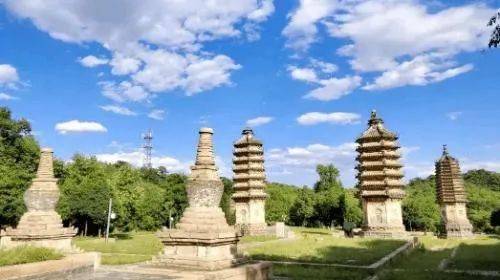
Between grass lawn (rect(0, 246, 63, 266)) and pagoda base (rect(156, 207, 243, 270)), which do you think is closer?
grass lawn (rect(0, 246, 63, 266))

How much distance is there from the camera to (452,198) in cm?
4869

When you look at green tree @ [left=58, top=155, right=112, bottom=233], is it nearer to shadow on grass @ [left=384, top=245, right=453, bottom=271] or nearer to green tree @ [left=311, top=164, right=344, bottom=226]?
shadow on grass @ [left=384, top=245, right=453, bottom=271]

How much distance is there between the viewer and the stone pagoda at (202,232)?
12.5 m

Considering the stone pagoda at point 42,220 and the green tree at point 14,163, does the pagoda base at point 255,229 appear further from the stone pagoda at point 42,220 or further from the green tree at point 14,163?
the stone pagoda at point 42,220

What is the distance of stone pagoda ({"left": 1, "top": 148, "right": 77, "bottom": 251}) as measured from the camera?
19.8 meters

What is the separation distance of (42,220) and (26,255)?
907 cm

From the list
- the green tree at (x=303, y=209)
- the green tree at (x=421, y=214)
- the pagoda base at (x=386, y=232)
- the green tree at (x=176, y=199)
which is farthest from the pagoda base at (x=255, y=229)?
the green tree at (x=421, y=214)

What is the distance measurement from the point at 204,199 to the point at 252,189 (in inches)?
1298

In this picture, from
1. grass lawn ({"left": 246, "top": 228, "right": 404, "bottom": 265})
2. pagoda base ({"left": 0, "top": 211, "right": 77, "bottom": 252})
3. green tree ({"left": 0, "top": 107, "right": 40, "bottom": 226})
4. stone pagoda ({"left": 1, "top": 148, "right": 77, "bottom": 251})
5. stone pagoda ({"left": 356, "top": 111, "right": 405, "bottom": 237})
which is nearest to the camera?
pagoda base ({"left": 0, "top": 211, "right": 77, "bottom": 252})

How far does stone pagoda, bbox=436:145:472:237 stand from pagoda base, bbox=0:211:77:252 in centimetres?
3953

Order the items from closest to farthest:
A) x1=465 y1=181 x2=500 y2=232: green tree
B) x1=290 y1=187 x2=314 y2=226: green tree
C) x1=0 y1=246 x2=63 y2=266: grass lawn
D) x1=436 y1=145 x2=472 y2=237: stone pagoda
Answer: x1=0 y1=246 x2=63 y2=266: grass lawn < x1=436 y1=145 x2=472 y2=237: stone pagoda < x1=465 y1=181 x2=500 y2=232: green tree < x1=290 y1=187 x2=314 y2=226: green tree

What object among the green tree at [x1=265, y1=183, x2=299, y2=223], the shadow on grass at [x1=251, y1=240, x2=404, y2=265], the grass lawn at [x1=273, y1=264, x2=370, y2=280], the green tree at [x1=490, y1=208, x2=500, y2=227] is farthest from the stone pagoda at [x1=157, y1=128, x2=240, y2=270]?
the green tree at [x1=265, y1=183, x2=299, y2=223]

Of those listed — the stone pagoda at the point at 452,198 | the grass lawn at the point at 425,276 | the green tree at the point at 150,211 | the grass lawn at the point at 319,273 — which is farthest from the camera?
the green tree at the point at 150,211

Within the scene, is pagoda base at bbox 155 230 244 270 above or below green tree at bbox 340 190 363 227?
below
